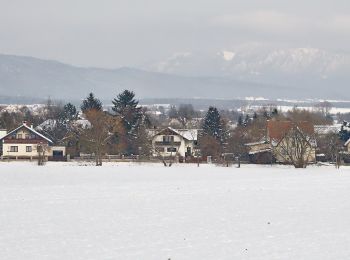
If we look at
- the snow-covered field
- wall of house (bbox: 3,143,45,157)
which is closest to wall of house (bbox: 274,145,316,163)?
wall of house (bbox: 3,143,45,157)

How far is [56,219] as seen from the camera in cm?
2233

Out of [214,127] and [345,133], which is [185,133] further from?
[345,133]

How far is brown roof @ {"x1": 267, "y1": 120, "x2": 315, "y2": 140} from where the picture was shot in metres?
69.1

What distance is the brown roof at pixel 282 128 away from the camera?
69125mm

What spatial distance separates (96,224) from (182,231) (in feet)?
9.78

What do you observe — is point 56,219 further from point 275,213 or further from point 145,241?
point 275,213

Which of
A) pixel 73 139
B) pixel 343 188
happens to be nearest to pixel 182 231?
pixel 343 188

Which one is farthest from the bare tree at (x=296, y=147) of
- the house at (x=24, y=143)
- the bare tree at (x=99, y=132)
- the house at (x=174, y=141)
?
the house at (x=24, y=143)

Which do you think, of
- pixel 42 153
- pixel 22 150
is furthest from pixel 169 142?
pixel 22 150

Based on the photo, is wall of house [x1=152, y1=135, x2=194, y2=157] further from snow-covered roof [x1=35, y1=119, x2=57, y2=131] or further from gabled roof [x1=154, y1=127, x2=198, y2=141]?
snow-covered roof [x1=35, y1=119, x2=57, y2=131]

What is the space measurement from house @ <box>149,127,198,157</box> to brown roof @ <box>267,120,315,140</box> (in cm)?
1265

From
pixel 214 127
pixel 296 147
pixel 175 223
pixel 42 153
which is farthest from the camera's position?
pixel 214 127

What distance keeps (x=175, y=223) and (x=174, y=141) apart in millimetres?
65611

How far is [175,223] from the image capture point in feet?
70.6
